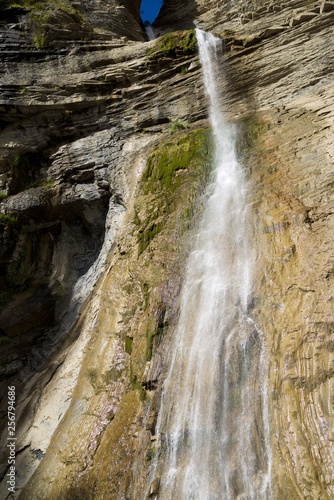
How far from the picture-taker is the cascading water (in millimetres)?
5594

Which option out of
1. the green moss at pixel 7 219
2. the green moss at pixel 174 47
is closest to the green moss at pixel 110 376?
the green moss at pixel 7 219

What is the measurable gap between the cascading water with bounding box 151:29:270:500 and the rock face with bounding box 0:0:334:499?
0.83ft

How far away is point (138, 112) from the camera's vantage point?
512 inches

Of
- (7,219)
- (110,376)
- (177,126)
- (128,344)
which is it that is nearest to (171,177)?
(177,126)

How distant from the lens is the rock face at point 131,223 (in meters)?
6.50

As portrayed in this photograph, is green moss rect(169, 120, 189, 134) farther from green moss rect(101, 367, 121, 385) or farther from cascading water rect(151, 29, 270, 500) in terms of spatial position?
green moss rect(101, 367, 121, 385)

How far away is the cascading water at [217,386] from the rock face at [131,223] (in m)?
0.25

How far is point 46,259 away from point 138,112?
5854 millimetres

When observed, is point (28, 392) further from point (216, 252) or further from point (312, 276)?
point (312, 276)

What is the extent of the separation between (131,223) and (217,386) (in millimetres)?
5423

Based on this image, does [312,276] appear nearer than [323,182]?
Yes

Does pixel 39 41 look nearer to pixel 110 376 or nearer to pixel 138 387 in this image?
pixel 110 376

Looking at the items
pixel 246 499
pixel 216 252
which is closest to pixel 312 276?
pixel 216 252

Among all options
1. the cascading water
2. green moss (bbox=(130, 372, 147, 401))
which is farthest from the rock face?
the cascading water
